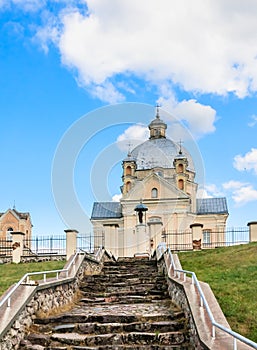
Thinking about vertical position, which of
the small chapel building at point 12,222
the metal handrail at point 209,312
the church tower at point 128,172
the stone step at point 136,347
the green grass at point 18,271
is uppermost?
the church tower at point 128,172

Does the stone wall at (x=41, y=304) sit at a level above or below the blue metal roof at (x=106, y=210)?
below

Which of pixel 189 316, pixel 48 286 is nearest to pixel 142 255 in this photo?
pixel 48 286

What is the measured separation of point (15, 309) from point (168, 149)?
39989 millimetres

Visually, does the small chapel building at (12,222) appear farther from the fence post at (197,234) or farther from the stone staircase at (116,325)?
the stone staircase at (116,325)

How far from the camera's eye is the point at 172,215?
135ft

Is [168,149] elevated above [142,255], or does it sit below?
above

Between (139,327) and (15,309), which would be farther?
(139,327)

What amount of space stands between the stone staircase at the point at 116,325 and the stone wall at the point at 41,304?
0.20 meters

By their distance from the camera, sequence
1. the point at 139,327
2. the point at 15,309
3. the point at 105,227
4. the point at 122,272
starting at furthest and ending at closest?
the point at 105,227 < the point at 122,272 < the point at 139,327 < the point at 15,309

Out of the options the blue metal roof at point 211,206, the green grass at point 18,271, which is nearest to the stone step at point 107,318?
the green grass at point 18,271

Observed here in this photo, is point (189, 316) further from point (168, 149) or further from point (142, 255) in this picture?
point (168, 149)

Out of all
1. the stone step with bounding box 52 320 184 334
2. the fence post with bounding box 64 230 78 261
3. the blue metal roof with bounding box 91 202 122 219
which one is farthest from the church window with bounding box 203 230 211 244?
the stone step with bounding box 52 320 184 334

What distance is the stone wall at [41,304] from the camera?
8.05m

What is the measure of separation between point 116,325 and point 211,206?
37.9 m
